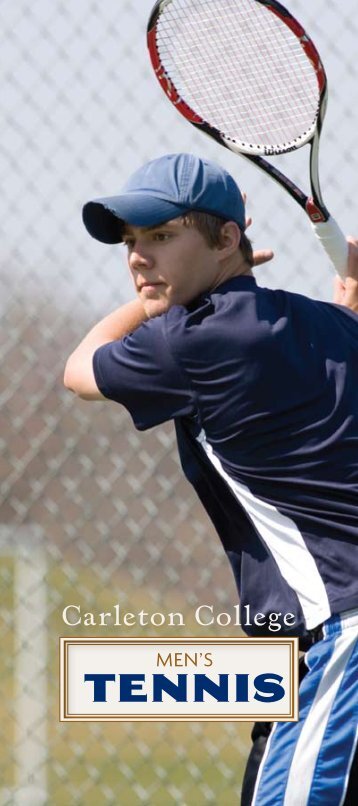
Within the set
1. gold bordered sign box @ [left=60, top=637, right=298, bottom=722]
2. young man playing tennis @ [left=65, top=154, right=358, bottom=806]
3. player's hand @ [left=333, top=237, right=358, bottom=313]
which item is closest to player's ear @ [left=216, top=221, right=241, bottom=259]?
young man playing tennis @ [left=65, top=154, right=358, bottom=806]

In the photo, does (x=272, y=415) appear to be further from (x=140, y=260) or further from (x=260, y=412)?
(x=140, y=260)

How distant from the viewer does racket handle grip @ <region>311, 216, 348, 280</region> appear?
9.00 ft

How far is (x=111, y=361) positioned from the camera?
257 centimetres

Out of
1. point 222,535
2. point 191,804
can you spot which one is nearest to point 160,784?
point 191,804

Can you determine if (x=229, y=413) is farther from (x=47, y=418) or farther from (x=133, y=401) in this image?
(x=47, y=418)

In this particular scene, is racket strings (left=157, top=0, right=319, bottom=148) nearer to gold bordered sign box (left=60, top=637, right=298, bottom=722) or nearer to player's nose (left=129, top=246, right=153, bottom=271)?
player's nose (left=129, top=246, right=153, bottom=271)

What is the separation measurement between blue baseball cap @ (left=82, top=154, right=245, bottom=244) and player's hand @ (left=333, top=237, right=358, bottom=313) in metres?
0.23

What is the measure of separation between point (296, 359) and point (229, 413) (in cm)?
14

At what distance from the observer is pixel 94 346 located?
2.70 meters

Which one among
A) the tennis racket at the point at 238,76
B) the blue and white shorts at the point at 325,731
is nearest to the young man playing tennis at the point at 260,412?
the blue and white shorts at the point at 325,731

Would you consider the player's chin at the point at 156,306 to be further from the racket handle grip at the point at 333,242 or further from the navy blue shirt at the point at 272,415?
the racket handle grip at the point at 333,242

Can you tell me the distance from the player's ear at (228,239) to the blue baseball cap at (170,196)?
0.01 metres

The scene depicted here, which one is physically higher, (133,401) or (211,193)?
(211,193)

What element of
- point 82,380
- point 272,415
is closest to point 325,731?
point 272,415
